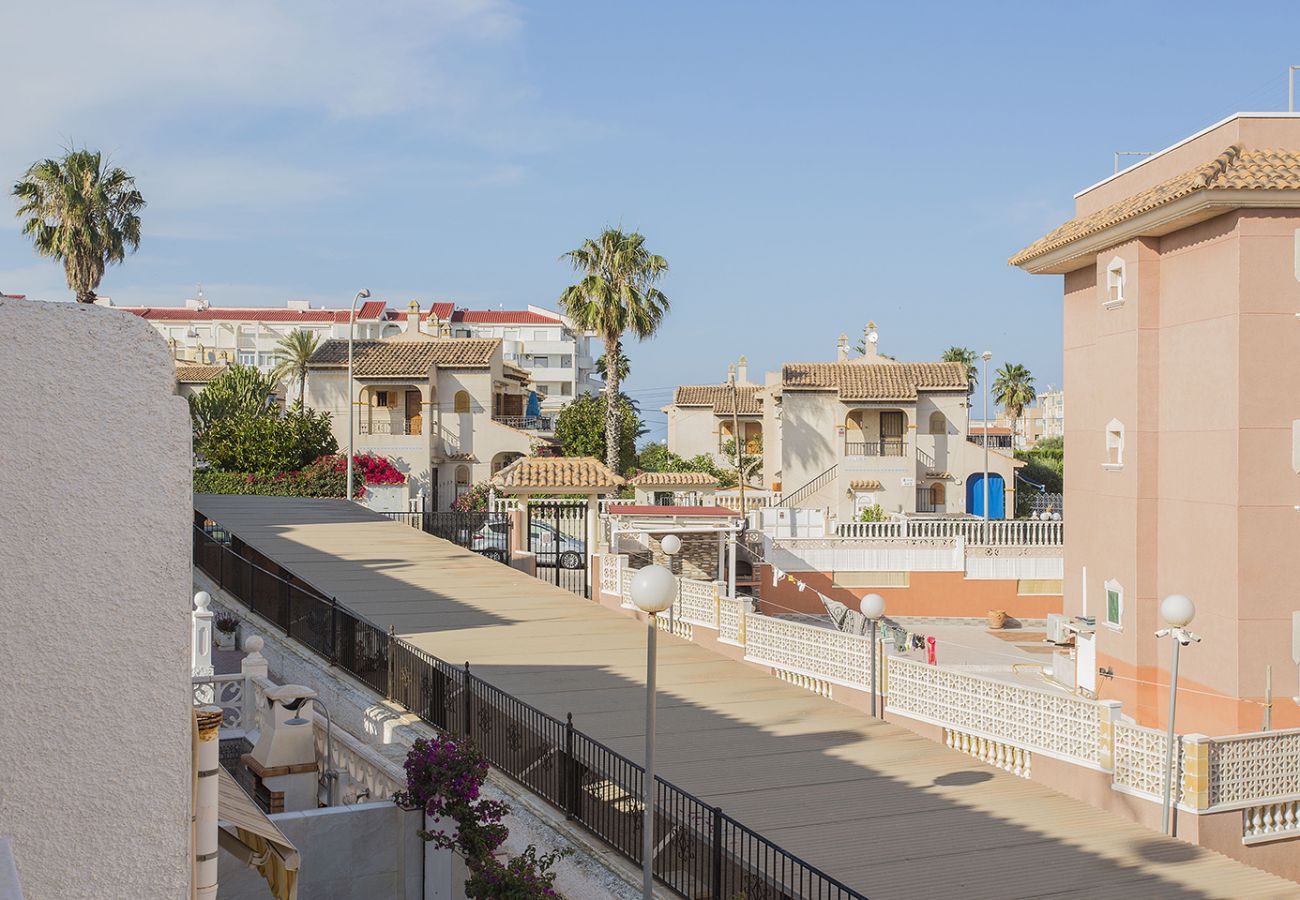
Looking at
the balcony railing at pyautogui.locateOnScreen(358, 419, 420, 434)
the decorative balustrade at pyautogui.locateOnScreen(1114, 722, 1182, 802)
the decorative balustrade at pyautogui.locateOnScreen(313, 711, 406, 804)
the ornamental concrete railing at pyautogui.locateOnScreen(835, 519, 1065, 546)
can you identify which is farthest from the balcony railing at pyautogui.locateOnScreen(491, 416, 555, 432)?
the decorative balustrade at pyautogui.locateOnScreen(1114, 722, 1182, 802)

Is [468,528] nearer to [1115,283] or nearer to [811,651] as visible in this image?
[811,651]

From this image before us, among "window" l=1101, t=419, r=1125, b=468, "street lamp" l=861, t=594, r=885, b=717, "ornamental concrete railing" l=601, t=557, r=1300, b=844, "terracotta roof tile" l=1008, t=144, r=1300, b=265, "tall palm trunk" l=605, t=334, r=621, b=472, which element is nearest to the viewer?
"ornamental concrete railing" l=601, t=557, r=1300, b=844

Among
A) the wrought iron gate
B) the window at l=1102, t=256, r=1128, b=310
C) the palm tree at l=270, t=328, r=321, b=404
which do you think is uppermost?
the palm tree at l=270, t=328, r=321, b=404

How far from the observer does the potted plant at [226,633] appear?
18.1m

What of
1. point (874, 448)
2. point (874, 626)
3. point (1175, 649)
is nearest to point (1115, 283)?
point (874, 626)

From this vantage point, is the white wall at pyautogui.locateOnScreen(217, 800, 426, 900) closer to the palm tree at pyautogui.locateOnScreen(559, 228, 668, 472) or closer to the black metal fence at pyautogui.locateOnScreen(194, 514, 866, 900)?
the black metal fence at pyautogui.locateOnScreen(194, 514, 866, 900)

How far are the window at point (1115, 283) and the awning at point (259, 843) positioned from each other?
1904cm

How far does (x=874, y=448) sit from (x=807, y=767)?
119 feet

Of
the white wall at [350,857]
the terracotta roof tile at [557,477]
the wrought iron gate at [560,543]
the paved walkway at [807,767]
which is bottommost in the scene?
the white wall at [350,857]

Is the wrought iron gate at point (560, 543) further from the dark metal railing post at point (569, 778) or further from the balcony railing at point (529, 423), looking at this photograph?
the balcony railing at point (529, 423)

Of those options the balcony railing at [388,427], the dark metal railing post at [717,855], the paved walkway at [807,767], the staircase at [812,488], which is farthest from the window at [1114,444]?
the balcony railing at [388,427]

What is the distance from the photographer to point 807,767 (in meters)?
11.9

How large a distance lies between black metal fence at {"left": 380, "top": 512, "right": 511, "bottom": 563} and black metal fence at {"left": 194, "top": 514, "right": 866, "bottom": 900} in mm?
10419

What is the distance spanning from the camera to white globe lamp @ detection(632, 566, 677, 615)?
8062mm
